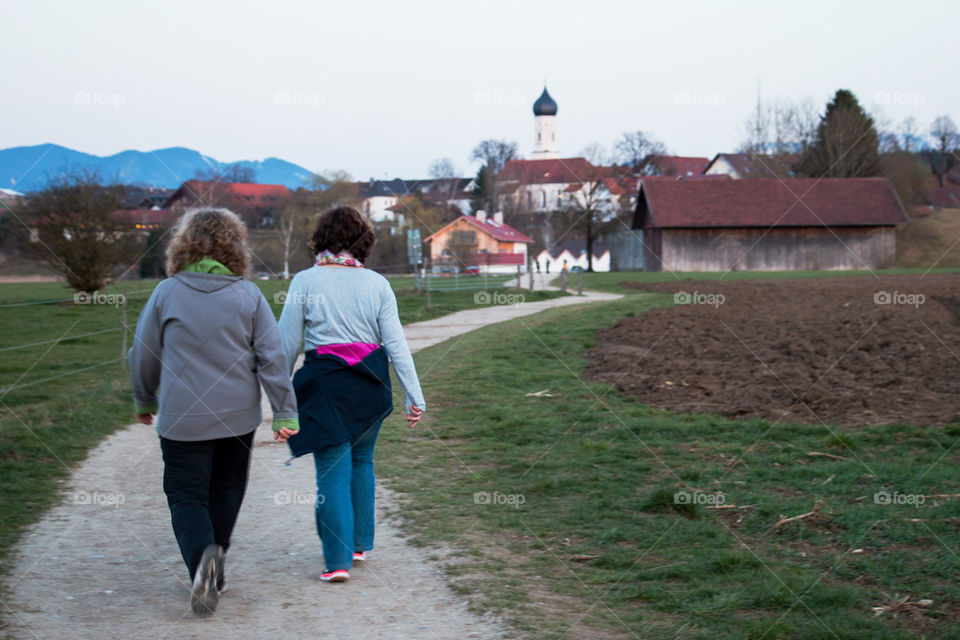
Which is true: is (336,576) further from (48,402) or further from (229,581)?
(48,402)

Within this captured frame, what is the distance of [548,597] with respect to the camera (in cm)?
403

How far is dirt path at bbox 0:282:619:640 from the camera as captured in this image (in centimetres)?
360

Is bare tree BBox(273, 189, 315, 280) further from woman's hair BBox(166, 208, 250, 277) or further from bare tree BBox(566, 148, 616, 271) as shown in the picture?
woman's hair BBox(166, 208, 250, 277)

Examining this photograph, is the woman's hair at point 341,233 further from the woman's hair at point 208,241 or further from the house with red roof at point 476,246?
the house with red roof at point 476,246

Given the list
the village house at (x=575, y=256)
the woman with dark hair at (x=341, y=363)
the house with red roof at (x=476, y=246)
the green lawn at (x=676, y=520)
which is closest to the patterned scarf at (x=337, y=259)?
the woman with dark hair at (x=341, y=363)

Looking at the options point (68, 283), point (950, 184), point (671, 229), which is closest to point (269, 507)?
point (68, 283)

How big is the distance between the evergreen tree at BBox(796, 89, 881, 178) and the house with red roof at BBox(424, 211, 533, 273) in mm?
21321

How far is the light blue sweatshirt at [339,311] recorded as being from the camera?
14.1 feet

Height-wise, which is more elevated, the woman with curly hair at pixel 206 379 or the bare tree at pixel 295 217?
the bare tree at pixel 295 217

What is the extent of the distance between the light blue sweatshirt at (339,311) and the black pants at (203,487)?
1.78ft

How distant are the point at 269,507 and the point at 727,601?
312 cm

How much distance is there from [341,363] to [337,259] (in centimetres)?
54

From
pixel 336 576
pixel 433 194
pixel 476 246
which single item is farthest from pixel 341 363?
pixel 433 194

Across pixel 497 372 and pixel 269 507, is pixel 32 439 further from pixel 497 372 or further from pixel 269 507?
pixel 497 372
